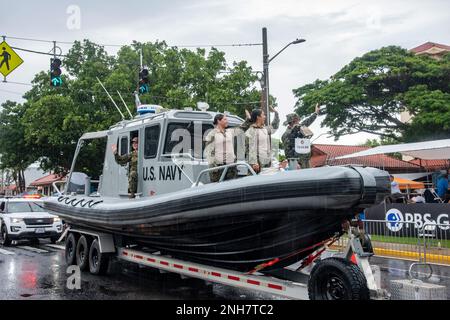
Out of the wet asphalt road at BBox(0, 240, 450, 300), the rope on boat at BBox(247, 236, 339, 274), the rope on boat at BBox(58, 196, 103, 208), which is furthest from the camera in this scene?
the rope on boat at BBox(58, 196, 103, 208)

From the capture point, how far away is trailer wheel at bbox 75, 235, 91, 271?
10031 millimetres

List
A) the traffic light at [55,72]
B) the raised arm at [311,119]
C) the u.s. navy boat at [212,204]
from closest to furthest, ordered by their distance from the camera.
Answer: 1. the u.s. navy boat at [212,204]
2. the raised arm at [311,119]
3. the traffic light at [55,72]

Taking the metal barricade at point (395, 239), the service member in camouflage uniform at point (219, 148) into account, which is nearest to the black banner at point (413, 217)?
the metal barricade at point (395, 239)

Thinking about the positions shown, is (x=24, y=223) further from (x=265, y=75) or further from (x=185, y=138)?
(x=265, y=75)

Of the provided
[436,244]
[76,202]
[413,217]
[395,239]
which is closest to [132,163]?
[76,202]

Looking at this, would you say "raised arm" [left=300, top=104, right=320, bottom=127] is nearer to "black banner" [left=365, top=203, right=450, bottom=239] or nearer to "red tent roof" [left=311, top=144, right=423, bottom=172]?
"black banner" [left=365, top=203, right=450, bottom=239]

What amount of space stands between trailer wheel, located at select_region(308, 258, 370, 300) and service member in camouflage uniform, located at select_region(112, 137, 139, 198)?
13.6 feet

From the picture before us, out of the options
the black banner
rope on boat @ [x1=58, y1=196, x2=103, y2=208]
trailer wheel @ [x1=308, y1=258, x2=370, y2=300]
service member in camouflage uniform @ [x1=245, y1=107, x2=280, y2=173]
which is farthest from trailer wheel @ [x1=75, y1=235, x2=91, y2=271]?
the black banner

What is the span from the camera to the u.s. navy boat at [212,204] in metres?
5.27

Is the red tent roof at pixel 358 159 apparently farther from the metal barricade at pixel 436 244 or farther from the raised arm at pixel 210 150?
the raised arm at pixel 210 150

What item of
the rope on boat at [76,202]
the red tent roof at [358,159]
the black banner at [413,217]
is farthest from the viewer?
the red tent roof at [358,159]

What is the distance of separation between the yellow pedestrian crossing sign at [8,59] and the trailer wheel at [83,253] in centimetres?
645
